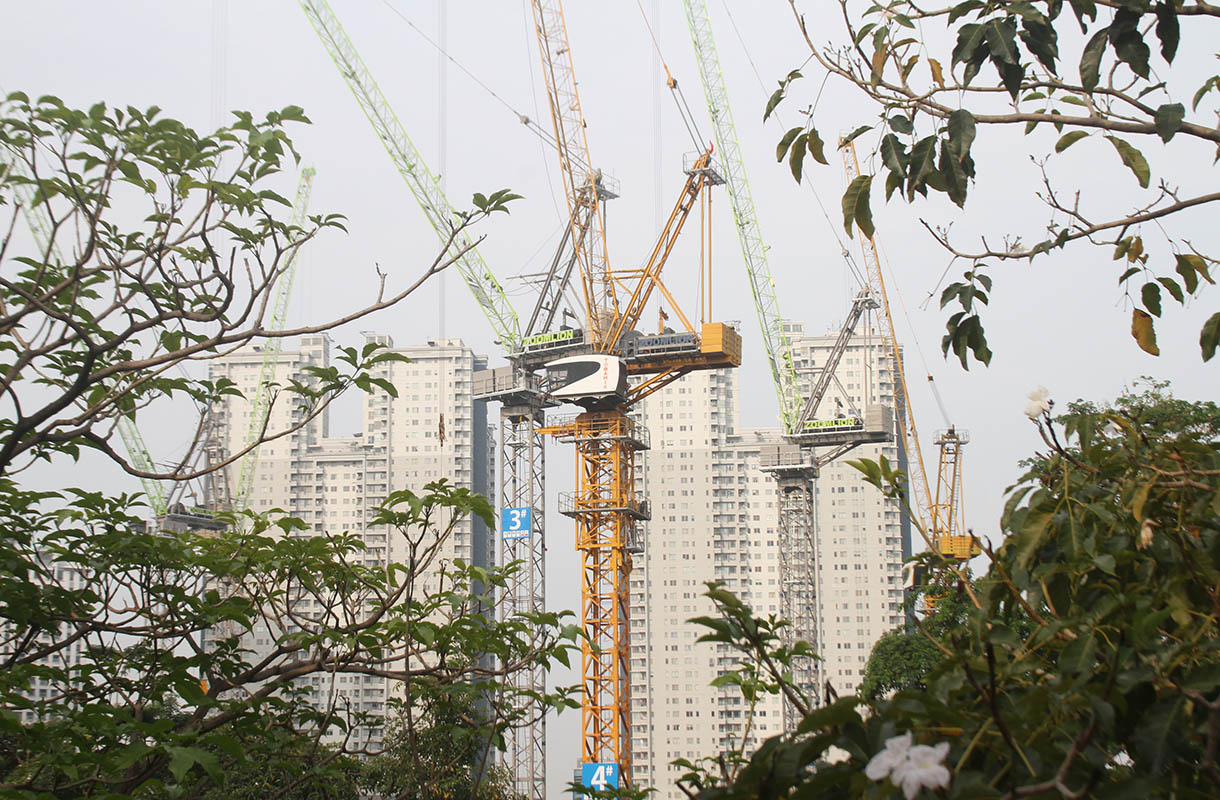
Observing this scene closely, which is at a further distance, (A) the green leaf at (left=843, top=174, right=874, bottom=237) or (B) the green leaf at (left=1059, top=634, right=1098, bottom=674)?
(A) the green leaf at (left=843, top=174, right=874, bottom=237)

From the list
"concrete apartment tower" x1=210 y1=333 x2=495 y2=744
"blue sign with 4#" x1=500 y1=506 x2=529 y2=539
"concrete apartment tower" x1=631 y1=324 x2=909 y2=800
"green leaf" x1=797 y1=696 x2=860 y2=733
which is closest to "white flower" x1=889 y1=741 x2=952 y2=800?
"green leaf" x1=797 y1=696 x2=860 y2=733

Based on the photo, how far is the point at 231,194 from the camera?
5.43 metres

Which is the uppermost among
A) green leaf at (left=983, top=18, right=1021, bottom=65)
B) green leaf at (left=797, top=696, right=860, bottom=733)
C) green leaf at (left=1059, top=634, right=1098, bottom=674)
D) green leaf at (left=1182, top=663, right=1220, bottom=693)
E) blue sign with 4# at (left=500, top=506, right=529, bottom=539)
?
green leaf at (left=983, top=18, right=1021, bottom=65)

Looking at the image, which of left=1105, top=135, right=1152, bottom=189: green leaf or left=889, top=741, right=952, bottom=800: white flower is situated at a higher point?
left=1105, top=135, right=1152, bottom=189: green leaf

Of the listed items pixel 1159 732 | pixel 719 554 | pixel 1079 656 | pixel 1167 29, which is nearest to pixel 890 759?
pixel 1159 732

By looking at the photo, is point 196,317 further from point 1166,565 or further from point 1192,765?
point 1192,765

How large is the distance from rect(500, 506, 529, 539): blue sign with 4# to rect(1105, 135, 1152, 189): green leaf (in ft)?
134

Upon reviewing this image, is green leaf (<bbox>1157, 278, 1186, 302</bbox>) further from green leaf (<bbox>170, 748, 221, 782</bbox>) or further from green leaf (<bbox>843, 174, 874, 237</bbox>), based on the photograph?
green leaf (<bbox>170, 748, 221, 782</bbox>)

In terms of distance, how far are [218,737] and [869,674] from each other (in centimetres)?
5029

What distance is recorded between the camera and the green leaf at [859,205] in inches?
143

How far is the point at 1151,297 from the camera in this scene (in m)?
3.99

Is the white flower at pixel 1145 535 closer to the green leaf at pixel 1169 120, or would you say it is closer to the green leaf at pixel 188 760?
the green leaf at pixel 1169 120

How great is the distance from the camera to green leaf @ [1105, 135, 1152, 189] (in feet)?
12.0

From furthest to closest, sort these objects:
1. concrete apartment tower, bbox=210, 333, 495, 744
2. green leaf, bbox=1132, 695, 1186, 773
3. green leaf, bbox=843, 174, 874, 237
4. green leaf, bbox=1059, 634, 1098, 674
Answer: concrete apartment tower, bbox=210, 333, 495, 744 < green leaf, bbox=843, 174, 874, 237 < green leaf, bbox=1059, 634, 1098, 674 < green leaf, bbox=1132, 695, 1186, 773
